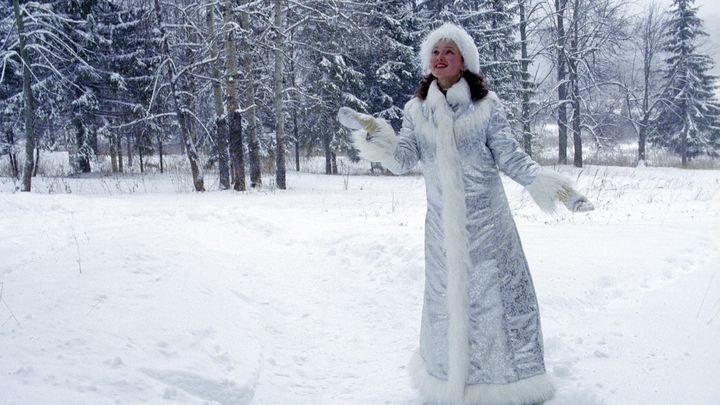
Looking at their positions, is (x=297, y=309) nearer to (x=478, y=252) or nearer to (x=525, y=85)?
(x=478, y=252)

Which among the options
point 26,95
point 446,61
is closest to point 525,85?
point 26,95

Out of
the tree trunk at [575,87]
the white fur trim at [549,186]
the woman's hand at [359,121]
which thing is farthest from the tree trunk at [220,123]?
the tree trunk at [575,87]

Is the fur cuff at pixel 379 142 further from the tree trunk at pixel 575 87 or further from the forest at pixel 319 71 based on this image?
the tree trunk at pixel 575 87

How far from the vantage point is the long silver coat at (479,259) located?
2588 mm

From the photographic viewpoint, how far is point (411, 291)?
5137 millimetres

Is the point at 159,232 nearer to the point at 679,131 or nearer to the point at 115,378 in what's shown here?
the point at 115,378

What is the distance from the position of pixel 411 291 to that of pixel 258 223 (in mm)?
4128

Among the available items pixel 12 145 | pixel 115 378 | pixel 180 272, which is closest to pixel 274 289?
pixel 180 272

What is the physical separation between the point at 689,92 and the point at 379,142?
34.3 meters

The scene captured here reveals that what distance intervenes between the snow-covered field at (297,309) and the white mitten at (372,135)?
5.52 feet

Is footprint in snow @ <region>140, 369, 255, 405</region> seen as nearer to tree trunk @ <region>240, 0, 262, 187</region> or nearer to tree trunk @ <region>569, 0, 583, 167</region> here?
tree trunk @ <region>240, 0, 262, 187</region>

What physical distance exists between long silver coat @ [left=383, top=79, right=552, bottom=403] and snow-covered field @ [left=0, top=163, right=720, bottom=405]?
54 centimetres

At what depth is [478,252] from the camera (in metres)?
2.62

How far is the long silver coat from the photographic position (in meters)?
2.59
